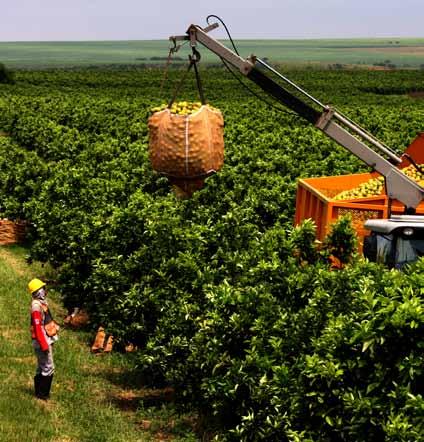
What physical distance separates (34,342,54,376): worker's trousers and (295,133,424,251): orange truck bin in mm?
4950

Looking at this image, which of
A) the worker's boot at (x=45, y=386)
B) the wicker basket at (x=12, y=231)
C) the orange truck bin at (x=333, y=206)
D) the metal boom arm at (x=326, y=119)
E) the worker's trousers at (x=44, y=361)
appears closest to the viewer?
the metal boom arm at (x=326, y=119)

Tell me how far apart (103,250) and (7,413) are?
459 cm

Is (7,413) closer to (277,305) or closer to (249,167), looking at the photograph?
(277,305)

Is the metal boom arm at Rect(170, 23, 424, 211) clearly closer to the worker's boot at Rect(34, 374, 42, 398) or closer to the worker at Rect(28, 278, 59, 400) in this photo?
the worker at Rect(28, 278, 59, 400)

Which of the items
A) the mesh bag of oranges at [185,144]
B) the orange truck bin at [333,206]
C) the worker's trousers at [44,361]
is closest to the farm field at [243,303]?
the orange truck bin at [333,206]

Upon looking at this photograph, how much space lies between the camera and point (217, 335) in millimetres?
11578

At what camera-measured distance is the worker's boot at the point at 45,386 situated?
13.0m

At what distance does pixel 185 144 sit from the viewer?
39.8 feet

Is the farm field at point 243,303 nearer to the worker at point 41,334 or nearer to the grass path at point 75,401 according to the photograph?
the grass path at point 75,401

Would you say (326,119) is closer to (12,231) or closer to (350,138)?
(350,138)

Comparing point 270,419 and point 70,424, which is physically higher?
point 270,419

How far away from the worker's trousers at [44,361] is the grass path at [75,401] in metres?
0.44

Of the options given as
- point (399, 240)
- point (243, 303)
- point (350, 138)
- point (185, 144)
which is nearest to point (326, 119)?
point (350, 138)

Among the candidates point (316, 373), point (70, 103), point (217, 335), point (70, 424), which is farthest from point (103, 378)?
point (70, 103)
